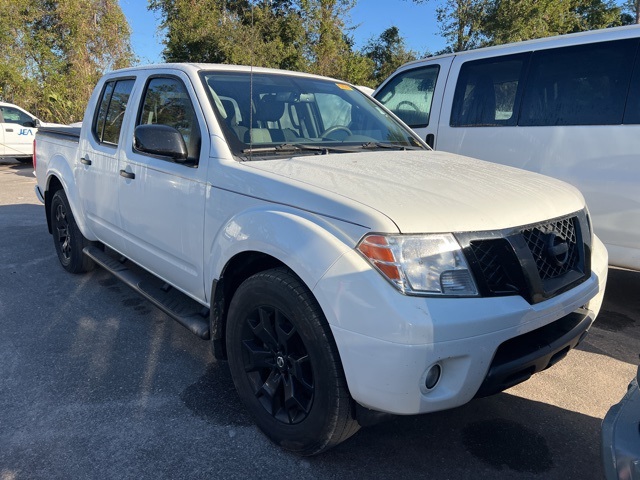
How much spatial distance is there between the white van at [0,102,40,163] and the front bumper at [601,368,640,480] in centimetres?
1489

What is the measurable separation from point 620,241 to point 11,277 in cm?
555

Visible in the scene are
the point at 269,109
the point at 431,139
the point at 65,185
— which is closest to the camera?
the point at 269,109

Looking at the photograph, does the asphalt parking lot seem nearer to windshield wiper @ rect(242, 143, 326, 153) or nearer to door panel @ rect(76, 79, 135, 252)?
door panel @ rect(76, 79, 135, 252)

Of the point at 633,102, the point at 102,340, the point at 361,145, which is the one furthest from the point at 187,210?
the point at 633,102

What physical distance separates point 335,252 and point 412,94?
4143mm

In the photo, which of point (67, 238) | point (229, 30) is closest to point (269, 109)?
point (67, 238)

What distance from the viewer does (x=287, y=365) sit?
7.65 ft

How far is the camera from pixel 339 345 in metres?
1.97

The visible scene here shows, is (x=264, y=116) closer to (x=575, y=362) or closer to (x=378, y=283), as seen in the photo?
(x=378, y=283)

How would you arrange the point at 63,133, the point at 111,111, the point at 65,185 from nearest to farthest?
the point at 111,111 < the point at 65,185 < the point at 63,133

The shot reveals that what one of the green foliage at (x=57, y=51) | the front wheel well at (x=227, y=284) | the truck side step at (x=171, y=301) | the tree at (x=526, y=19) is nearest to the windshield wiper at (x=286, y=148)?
the front wheel well at (x=227, y=284)

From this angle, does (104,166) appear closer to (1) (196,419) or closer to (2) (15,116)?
(1) (196,419)

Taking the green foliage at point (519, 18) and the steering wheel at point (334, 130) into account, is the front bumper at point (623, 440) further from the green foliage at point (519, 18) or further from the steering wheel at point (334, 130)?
the green foliage at point (519, 18)

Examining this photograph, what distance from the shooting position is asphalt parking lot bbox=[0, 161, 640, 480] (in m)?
2.34
